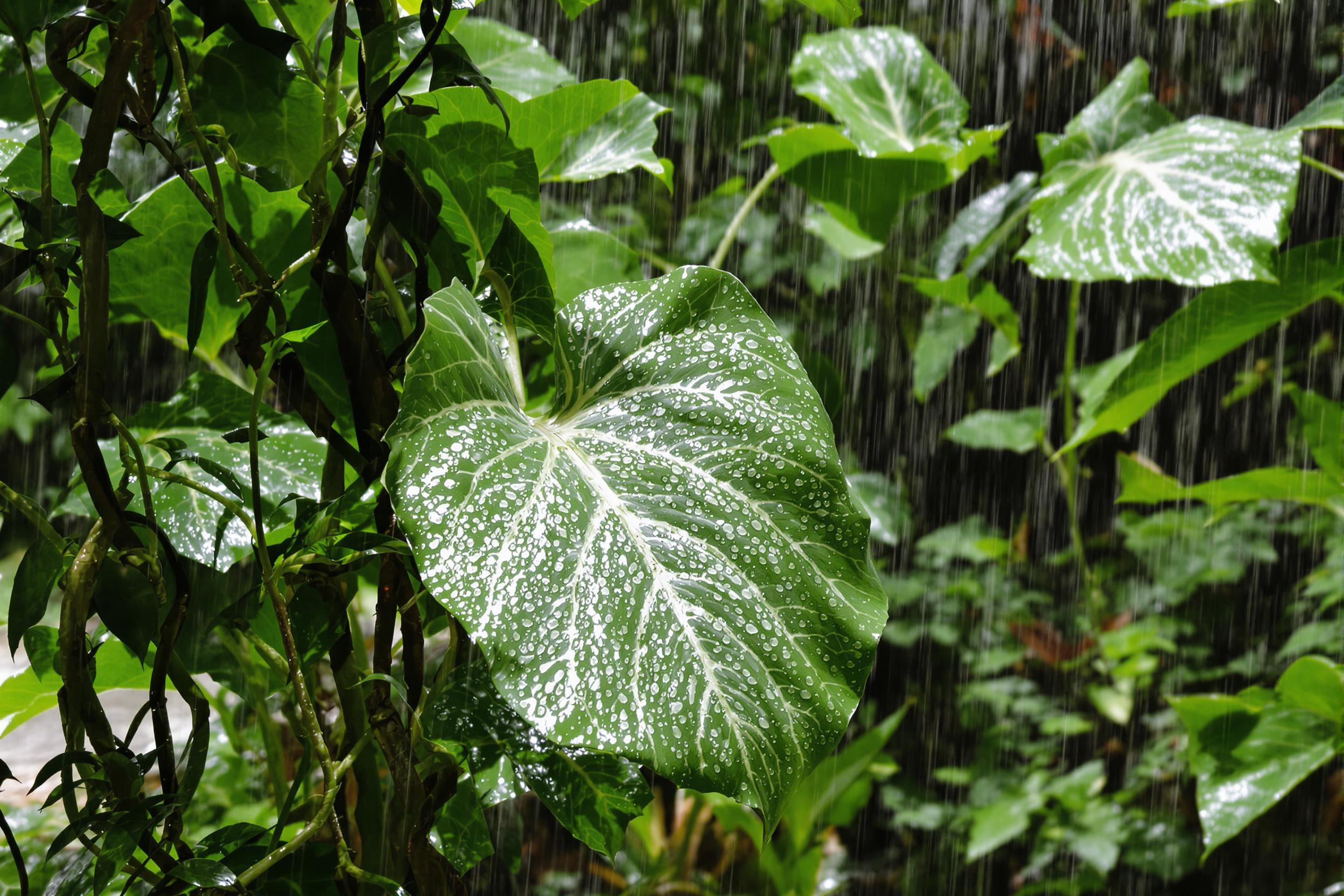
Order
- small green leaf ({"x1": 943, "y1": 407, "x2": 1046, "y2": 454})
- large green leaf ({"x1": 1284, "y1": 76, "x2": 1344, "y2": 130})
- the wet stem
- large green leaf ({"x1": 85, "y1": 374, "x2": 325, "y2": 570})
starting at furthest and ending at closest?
Answer: small green leaf ({"x1": 943, "y1": 407, "x2": 1046, "y2": 454})
the wet stem
large green leaf ({"x1": 1284, "y1": 76, "x2": 1344, "y2": 130})
large green leaf ({"x1": 85, "y1": 374, "x2": 325, "y2": 570})

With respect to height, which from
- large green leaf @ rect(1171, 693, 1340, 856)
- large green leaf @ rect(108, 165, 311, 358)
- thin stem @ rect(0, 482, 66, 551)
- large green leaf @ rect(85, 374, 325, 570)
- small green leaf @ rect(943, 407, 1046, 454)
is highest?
large green leaf @ rect(108, 165, 311, 358)

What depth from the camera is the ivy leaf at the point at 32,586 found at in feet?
1.36

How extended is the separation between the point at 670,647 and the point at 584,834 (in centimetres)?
20

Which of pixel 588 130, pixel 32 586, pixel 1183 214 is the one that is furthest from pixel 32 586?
pixel 1183 214

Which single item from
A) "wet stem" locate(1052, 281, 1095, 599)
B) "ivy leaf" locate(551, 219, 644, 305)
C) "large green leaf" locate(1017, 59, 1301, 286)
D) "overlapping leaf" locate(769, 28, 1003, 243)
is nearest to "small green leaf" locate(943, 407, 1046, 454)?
"wet stem" locate(1052, 281, 1095, 599)

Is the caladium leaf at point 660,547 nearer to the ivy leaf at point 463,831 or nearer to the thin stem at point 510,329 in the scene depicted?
the thin stem at point 510,329

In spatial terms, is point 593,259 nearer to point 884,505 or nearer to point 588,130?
point 588,130

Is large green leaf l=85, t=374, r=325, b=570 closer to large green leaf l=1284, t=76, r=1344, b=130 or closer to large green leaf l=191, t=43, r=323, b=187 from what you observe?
large green leaf l=191, t=43, r=323, b=187

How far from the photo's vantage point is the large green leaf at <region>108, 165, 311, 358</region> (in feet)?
1.92

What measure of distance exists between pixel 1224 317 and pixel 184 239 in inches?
42.7

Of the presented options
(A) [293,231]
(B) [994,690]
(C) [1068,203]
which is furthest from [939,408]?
(A) [293,231]

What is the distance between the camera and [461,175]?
51 centimetres

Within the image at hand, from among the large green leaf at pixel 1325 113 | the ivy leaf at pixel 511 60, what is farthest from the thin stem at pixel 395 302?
the large green leaf at pixel 1325 113

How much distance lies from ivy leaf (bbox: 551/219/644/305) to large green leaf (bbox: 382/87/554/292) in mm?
342
